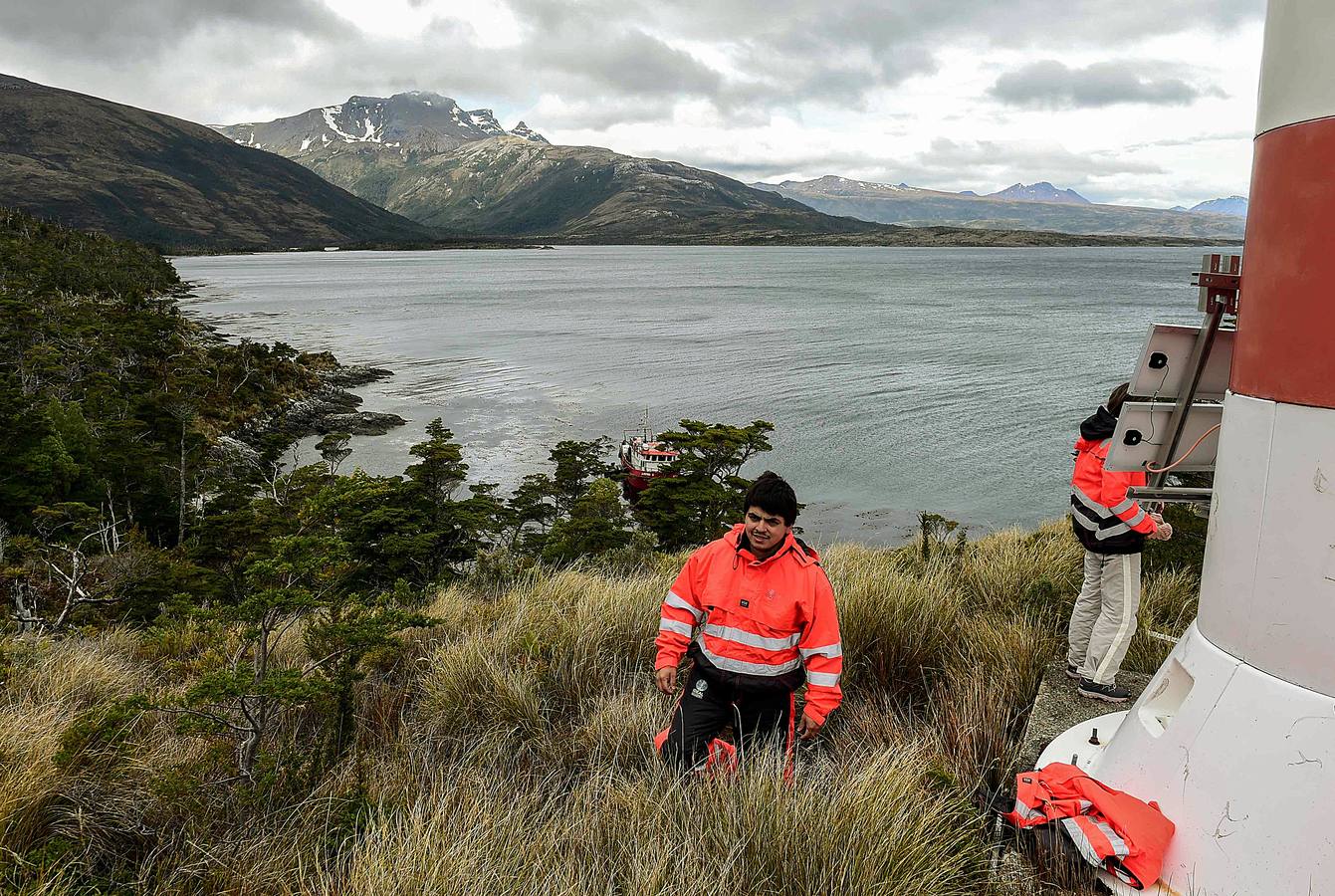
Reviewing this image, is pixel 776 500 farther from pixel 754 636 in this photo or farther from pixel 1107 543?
pixel 1107 543

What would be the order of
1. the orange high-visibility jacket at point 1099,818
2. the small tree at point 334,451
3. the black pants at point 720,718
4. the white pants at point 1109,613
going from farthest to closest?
A: 1. the small tree at point 334,451
2. the white pants at point 1109,613
3. the black pants at point 720,718
4. the orange high-visibility jacket at point 1099,818

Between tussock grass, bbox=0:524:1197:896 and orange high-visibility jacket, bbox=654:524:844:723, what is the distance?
384 mm

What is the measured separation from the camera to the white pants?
430cm

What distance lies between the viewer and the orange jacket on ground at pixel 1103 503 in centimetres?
420

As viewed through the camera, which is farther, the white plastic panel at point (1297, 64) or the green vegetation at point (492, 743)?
the green vegetation at point (492, 743)

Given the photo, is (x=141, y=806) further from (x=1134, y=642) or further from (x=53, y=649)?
(x=1134, y=642)

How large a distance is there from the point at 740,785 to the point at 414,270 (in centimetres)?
15834

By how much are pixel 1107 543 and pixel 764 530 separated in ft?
7.03

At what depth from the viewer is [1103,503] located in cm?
430

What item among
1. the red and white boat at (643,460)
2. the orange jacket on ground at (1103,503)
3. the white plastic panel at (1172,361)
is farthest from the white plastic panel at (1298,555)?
the red and white boat at (643,460)

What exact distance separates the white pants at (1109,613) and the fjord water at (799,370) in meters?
16.3

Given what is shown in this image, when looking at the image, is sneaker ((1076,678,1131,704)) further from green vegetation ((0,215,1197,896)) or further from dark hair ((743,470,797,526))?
dark hair ((743,470,797,526))

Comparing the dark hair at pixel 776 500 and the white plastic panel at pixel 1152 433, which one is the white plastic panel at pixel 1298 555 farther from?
the dark hair at pixel 776 500

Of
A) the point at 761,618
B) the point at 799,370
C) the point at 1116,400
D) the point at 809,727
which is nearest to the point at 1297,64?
the point at 1116,400
